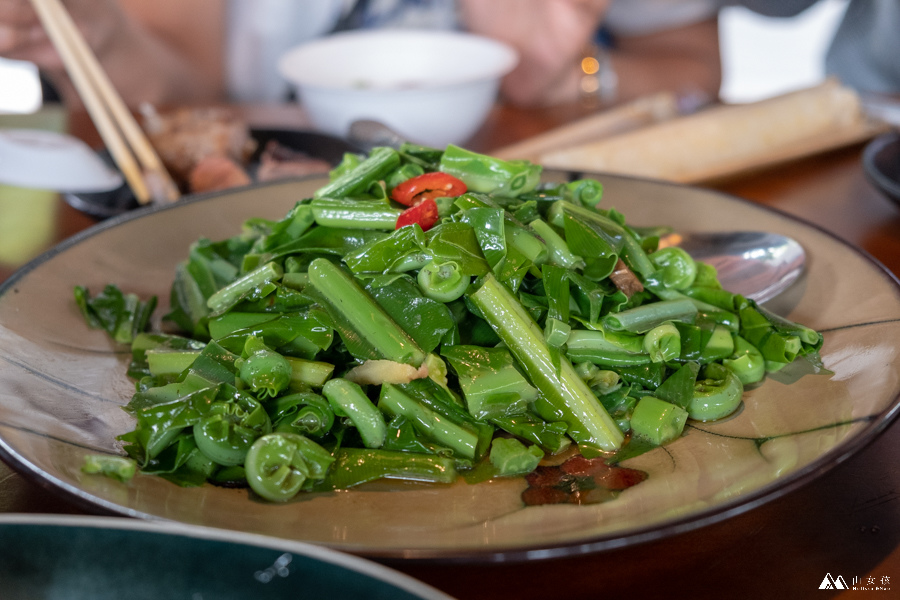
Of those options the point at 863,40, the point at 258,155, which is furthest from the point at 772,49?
the point at 258,155

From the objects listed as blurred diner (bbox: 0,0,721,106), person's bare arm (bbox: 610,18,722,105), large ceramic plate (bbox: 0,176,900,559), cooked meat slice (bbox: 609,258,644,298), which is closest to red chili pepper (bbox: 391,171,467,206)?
cooked meat slice (bbox: 609,258,644,298)

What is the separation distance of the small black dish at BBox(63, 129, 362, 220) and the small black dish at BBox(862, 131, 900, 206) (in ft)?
5.33

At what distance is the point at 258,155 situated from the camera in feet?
9.00

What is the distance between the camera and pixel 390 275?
1304 millimetres

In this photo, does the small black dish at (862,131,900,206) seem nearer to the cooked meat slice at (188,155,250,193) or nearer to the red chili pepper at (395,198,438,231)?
the red chili pepper at (395,198,438,231)

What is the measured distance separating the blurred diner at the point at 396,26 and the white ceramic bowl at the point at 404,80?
2.04ft

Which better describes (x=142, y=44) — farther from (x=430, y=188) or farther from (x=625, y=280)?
(x=625, y=280)

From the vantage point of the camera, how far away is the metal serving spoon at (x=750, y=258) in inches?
64.2

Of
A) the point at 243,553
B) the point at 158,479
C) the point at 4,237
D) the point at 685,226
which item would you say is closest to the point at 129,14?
the point at 4,237

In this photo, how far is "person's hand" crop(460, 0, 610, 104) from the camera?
4.07 meters

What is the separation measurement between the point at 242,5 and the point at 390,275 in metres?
Answer: 3.99

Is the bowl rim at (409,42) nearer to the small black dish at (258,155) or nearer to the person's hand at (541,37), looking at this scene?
the small black dish at (258,155)

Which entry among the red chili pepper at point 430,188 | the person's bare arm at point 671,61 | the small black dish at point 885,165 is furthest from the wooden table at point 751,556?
the person's bare arm at point 671,61

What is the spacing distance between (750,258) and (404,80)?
2.22 m
